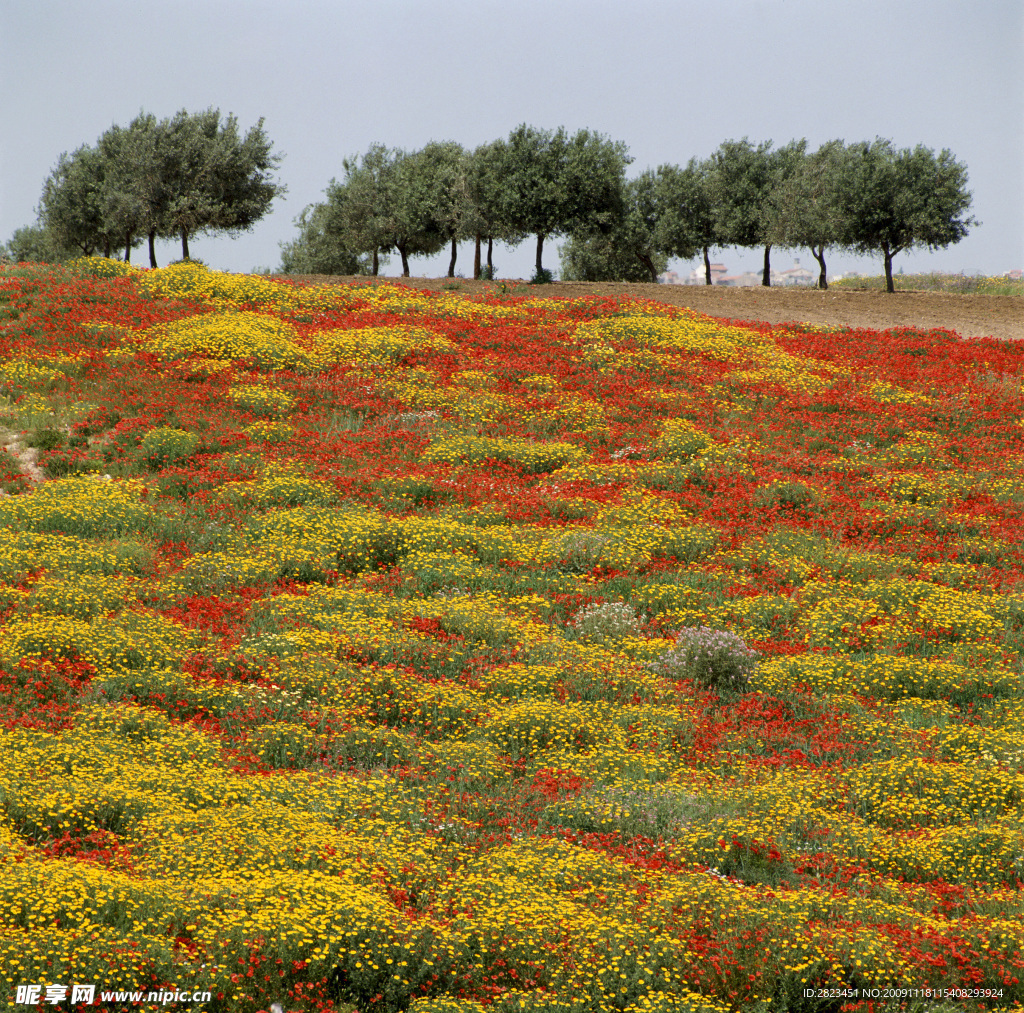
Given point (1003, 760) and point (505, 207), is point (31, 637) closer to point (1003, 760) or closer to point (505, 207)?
point (1003, 760)

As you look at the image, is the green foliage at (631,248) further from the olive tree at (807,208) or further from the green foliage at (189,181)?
the green foliage at (189,181)

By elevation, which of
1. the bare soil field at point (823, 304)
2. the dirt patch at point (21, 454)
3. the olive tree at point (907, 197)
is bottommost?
the dirt patch at point (21, 454)

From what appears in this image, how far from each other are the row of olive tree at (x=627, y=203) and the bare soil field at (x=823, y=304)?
689 centimetres

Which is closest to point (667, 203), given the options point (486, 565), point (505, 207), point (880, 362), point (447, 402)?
point (505, 207)

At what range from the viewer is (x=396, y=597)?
14453 mm

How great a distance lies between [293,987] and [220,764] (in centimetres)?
334

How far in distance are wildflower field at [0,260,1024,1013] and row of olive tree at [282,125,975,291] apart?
29.8m

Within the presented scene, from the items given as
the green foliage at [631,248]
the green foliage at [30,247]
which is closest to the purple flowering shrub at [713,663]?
the green foliage at [631,248]

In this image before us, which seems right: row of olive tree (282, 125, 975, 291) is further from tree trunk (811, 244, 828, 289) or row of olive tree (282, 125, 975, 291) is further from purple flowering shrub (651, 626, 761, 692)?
purple flowering shrub (651, 626, 761, 692)

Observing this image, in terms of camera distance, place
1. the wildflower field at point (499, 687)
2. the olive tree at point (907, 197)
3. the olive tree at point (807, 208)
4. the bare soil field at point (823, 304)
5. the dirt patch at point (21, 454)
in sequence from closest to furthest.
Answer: the wildflower field at point (499, 687) → the dirt patch at point (21, 454) → the bare soil field at point (823, 304) → the olive tree at point (907, 197) → the olive tree at point (807, 208)

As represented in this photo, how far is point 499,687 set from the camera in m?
11.9

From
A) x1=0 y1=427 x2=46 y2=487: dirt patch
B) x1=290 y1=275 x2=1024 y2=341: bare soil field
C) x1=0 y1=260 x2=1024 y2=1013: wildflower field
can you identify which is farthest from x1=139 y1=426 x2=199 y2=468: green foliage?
x1=290 y1=275 x2=1024 y2=341: bare soil field

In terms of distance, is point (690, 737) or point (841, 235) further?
point (841, 235)

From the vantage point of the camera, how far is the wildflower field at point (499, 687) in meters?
7.36
